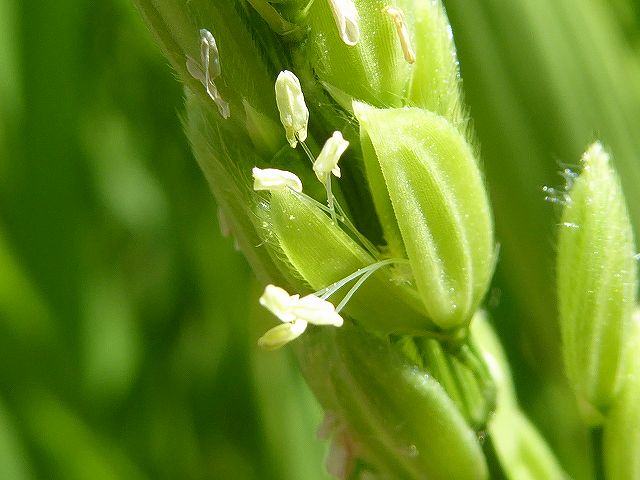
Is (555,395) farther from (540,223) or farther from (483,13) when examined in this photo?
(483,13)

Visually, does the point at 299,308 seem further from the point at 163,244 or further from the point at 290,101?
the point at 163,244

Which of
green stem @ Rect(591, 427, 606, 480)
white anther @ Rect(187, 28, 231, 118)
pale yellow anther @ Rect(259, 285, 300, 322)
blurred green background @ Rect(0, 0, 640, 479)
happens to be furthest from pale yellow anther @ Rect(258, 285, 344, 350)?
blurred green background @ Rect(0, 0, 640, 479)

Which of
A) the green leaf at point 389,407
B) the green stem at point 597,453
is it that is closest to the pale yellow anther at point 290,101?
the green leaf at point 389,407

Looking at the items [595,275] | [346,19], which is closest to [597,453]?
[595,275]

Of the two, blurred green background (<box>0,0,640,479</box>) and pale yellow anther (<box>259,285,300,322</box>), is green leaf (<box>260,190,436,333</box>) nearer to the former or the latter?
pale yellow anther (<box>259,285,300,322</box>)

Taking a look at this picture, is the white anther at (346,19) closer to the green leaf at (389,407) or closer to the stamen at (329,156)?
the stamen at (329,156)
